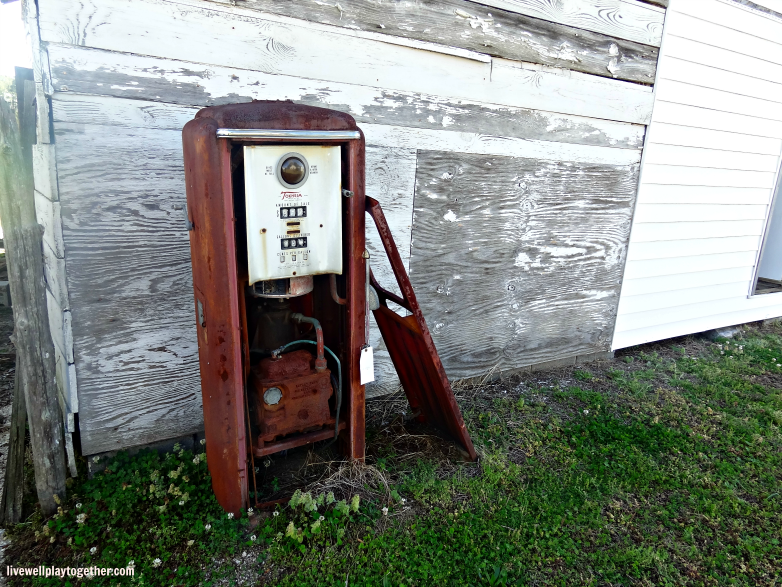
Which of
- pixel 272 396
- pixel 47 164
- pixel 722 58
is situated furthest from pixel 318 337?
pixel 722 58

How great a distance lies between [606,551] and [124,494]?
7.64 ft

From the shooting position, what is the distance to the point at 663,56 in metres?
4.17

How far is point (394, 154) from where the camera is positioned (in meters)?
3.18

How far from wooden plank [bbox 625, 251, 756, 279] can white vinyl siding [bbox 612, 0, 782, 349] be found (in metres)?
Result: 0.01

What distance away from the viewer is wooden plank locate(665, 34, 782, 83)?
4.24 metres

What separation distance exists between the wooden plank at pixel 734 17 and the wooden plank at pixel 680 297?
7.77 feet

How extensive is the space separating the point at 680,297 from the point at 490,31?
10.9 ft

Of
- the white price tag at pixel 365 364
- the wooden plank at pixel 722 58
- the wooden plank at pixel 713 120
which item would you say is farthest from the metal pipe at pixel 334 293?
the wooden plank at pixel 722 58

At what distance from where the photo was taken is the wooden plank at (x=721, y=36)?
4.18 m

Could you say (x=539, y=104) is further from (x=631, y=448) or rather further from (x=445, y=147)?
(x=631, y=448)

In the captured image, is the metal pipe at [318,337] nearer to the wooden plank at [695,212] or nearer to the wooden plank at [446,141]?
the wooden plank at [446,141]

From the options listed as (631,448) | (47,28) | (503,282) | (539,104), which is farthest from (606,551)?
(47,28)

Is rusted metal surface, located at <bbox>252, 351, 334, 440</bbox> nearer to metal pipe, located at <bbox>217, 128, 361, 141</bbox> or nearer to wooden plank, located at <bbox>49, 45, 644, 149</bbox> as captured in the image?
metal pipe, located at <bbox>217, 128, 361, 141</bbox>

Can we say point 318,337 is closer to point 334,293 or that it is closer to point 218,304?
point 334,293
